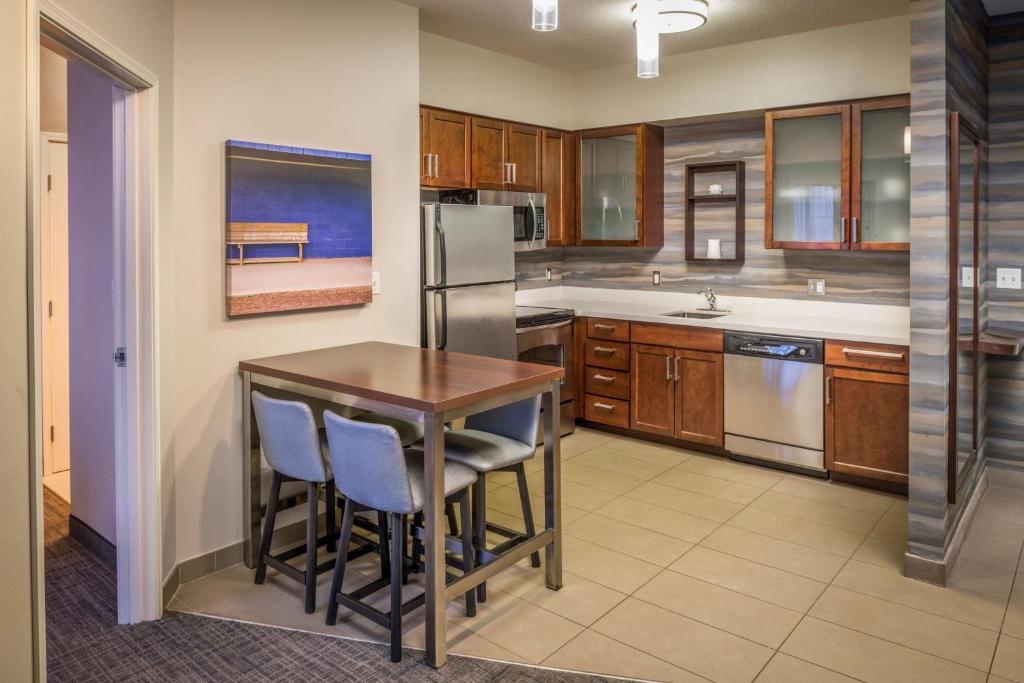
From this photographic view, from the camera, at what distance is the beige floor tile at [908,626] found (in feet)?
8.39

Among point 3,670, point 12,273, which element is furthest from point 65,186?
point 3,670

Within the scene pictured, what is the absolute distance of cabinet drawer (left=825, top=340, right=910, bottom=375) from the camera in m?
3.97

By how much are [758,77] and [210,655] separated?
4.38 meters

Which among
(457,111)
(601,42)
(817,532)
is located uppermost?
(601,42)

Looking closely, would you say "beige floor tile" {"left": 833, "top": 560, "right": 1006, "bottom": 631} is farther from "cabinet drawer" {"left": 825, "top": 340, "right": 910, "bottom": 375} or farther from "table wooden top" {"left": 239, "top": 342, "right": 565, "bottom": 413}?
"table wooden top" {"left": 239, "top": 342, "right": 565, "bottom": 413}

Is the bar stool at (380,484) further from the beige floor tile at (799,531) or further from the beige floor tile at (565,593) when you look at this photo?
the beige floor tile at (799,531)

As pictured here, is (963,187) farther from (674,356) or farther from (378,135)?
(378,135)

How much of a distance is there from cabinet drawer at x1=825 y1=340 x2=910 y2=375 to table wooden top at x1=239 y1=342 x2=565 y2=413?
2.02 meters

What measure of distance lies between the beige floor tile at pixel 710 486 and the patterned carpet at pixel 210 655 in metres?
1.96

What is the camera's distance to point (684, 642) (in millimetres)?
2637

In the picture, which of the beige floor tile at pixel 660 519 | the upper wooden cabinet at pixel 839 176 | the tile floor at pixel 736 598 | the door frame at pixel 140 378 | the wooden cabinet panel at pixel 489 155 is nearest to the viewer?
the tile floor at pixel 736 598

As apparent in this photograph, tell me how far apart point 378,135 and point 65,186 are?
2.20 metres

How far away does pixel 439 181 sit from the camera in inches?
177

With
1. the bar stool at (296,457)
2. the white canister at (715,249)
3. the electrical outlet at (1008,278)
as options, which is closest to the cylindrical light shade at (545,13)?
the bar stool at (296,457)
